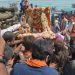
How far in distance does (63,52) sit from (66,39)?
8.33 ft

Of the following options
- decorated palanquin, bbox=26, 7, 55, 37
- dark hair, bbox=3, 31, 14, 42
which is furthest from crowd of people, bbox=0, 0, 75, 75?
decorated palanquin, bbox=26, 7, 55, 37

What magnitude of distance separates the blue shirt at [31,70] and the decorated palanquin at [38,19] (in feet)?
15.5

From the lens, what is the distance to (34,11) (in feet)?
31.6

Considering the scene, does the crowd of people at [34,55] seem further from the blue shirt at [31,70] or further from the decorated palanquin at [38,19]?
the decorated palanquin at [38,19]

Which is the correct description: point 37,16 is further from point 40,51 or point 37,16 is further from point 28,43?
point 40,51

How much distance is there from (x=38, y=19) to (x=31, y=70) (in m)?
5.14

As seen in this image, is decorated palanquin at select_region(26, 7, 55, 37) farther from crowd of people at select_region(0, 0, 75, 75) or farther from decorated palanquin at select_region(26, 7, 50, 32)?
crowd of people at select_region(0, 0, 75, 75)

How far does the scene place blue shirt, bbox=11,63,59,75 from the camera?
14.4ft

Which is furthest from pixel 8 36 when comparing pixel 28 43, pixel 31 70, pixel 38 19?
pixel 38 19

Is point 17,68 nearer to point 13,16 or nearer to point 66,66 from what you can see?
point 66,66

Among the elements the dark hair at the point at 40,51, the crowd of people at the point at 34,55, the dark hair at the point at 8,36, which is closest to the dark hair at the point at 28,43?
the crowd of people at the point at 34,55

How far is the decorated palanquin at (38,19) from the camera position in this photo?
9.38 meters

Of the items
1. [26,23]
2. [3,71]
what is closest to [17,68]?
[3,71]

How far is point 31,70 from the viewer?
14.7 ft
